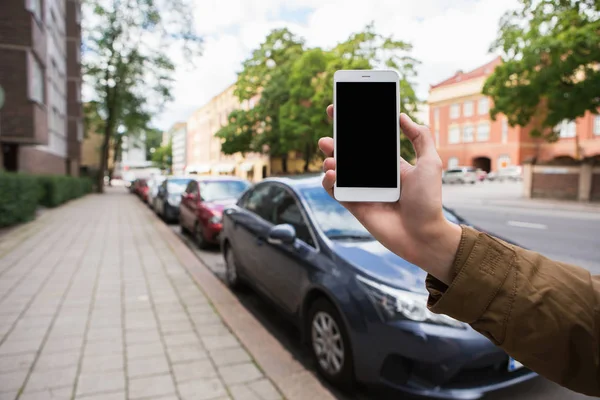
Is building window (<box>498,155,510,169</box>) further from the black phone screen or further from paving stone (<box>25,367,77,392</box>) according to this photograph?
the black phone screen

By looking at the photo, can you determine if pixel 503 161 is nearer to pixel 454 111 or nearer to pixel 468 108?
pixel 468 108

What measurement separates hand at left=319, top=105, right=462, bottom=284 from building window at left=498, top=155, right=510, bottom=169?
187 feet

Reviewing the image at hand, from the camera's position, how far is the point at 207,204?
9328 mm

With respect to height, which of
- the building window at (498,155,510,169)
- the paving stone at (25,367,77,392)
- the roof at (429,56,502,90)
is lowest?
the paving stone at (25,367,77,392)

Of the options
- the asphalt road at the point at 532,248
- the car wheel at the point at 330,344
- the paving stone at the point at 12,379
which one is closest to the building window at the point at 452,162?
the asphalt road at the point at 532,248

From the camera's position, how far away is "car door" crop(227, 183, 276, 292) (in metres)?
5.06

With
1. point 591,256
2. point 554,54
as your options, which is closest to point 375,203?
point 591,256

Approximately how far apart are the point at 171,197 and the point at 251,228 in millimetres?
9659

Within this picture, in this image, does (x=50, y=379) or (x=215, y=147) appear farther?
(x=215, y=147)

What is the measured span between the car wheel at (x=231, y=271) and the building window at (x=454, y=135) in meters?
57.2

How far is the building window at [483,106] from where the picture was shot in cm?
5438

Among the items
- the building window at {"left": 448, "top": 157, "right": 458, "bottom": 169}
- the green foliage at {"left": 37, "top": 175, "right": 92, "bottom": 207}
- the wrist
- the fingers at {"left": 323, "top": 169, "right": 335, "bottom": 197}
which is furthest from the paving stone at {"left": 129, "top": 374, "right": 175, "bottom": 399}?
the building window at {"left": 448, "top": 157, "right": 458, "bottom": 169}

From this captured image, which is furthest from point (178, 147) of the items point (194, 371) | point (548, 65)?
point (194, 371)

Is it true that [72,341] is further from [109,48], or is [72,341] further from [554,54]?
[109,48]
